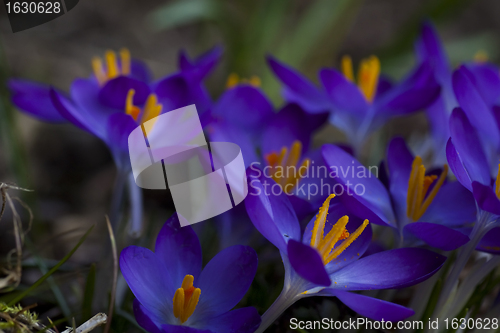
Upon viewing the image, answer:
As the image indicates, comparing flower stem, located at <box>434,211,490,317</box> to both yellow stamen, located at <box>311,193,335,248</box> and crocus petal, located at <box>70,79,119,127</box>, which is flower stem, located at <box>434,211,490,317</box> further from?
crocus petal, located at <box>70,79,119,127</box>

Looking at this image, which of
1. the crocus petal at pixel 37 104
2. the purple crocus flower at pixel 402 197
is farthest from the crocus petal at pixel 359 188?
the crocus petal at pixel 37 104

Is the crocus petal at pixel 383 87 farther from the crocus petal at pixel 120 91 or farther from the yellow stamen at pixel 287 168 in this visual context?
the crocus petal at pixel 120 91

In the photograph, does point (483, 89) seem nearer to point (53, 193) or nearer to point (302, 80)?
point (302, 80)

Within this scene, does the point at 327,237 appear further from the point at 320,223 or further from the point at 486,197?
the point at 486,197

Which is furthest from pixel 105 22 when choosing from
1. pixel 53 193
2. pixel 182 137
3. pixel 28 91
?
pixel 182 137

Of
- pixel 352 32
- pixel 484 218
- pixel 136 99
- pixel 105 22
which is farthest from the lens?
pixel 352 32

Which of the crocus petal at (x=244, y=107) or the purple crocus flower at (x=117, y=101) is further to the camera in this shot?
the crocus petal at (x=244, y=107)

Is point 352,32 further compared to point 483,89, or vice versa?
point 352,32
